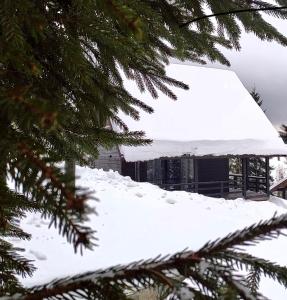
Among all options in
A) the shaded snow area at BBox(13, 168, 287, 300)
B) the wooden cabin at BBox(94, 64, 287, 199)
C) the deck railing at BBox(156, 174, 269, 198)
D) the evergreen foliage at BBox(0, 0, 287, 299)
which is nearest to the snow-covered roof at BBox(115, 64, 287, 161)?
the wooden cabin at BBox(94, 64, 287, 199)

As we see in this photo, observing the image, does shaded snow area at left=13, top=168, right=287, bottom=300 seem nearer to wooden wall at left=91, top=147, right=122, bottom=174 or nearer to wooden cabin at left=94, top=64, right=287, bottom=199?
wooden cabin at left=94, top=64, right=287, bottom=199

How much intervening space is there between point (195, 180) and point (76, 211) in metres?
19.2

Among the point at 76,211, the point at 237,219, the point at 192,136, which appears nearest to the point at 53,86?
the point at 76,211

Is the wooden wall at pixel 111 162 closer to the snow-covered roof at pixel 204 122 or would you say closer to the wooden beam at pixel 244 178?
the snow-covered roof at pixel 204 122

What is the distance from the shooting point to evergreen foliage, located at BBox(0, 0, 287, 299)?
0.82m

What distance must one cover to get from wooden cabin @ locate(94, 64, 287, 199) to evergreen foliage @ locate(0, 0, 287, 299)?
41.9 feet

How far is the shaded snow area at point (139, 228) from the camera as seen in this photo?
729cm

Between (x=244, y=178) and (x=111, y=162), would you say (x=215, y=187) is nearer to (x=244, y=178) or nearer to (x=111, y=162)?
(x=244, y=178)

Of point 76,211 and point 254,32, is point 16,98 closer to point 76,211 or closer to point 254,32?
point 76,211

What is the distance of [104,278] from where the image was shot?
0.94 metres

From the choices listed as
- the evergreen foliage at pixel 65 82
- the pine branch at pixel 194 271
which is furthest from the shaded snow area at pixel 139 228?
the pine branch at pixel 194 271

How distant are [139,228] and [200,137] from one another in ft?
29.8

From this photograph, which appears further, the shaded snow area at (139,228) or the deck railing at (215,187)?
the deck railing at (215,187)

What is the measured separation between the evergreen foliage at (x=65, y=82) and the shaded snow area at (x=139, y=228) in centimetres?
296
